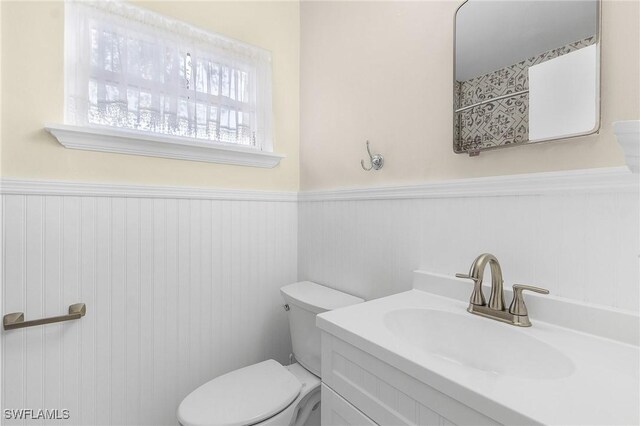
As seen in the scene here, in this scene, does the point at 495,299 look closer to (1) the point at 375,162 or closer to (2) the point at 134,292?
(1) the point at 375,162

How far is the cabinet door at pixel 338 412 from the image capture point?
2.43 ft

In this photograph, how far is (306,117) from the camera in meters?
1.78

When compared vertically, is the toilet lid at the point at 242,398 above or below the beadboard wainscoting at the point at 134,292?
below

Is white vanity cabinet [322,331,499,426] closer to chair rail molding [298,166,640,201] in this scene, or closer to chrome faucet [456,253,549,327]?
chrome faucet [456,253,549,327]

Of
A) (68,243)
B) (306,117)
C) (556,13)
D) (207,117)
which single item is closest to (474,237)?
(556,13)

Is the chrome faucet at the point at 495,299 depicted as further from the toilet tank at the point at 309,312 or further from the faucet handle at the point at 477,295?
the toilet tank at the point at 309,312

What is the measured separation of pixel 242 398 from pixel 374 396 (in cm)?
66

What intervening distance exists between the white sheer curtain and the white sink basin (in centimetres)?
122

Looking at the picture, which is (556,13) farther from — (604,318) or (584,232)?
(604,318)

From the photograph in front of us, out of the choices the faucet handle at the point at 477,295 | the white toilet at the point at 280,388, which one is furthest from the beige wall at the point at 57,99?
the faucet handle at the point at 477,295

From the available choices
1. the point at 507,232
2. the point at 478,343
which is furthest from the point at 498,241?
the point at 478,343

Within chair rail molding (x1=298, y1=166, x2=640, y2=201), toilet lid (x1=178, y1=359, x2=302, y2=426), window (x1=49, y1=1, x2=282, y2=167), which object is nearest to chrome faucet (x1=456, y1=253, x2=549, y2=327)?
chair rail molding (x1=298, y1=166, x2=640, y2=201)

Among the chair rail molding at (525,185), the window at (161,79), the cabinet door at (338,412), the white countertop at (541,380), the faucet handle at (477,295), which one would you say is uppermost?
the window at (161,79)

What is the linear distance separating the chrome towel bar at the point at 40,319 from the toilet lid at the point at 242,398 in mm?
533
